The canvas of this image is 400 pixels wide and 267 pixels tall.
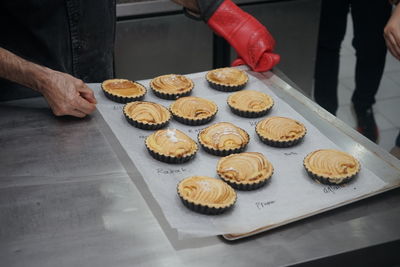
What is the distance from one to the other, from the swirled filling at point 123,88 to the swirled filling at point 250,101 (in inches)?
12.9

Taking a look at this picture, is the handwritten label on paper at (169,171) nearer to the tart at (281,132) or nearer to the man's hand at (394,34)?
the tart at (281,132)

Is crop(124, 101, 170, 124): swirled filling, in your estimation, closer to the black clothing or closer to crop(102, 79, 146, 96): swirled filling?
crop(102, 79, 146, 96): swirled filling

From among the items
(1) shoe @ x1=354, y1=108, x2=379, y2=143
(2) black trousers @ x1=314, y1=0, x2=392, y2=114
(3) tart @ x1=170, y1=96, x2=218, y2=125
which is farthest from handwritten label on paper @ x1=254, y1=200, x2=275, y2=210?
(1) shoe @ x1=354, y1=108, x2=379, y2=143

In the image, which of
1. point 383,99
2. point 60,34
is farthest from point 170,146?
point 383,99

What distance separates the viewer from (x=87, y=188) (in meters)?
1.48

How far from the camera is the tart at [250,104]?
1887mm

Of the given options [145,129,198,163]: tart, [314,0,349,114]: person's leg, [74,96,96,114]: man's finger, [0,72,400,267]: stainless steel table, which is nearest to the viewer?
[0,72,400,267]: stainless steel table

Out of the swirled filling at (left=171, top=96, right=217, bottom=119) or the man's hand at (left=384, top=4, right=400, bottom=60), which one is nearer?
the swirled filling at (left=171, top=96, right=217, bottom=119)

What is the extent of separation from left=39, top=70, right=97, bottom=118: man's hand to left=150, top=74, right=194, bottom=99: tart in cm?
27

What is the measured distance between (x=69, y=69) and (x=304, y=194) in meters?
1.10

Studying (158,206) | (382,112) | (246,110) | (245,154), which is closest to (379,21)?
(382,112)

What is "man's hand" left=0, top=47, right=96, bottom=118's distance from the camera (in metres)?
1.78

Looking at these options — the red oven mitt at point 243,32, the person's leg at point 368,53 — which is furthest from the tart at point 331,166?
the person's leg at point 368,53

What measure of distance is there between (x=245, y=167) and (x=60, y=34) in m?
0.91
